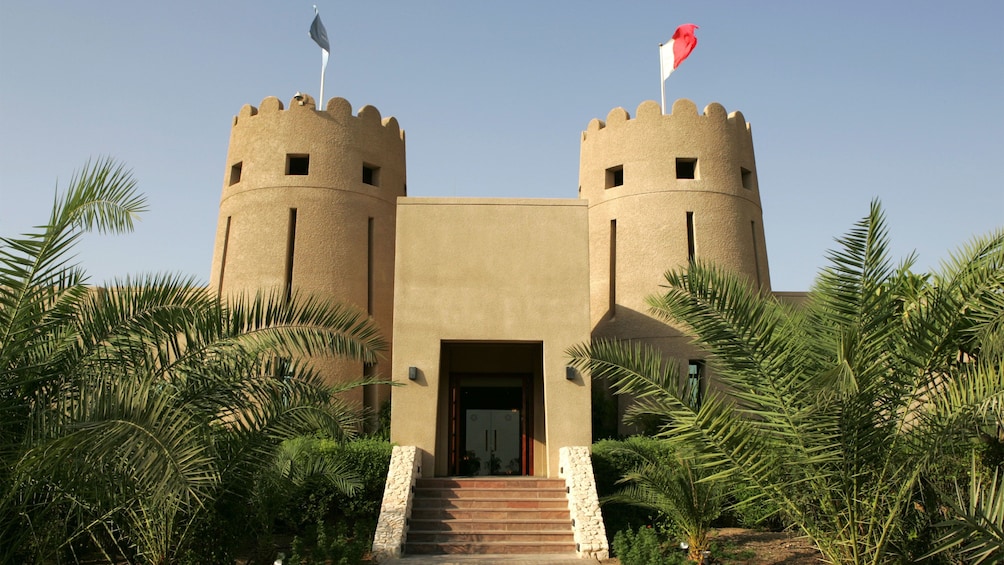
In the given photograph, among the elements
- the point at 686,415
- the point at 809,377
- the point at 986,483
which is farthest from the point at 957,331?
the point at 686,415

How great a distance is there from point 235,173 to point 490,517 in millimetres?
10957

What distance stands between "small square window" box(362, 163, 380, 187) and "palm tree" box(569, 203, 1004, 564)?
12204 mm

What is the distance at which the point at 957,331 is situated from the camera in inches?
323

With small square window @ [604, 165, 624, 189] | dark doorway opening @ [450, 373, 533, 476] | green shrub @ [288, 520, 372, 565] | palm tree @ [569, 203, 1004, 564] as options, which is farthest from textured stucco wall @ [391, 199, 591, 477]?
palm tree @ [569, 203, 1004, 564]

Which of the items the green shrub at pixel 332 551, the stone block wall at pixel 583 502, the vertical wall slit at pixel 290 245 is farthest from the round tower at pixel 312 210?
the green shrub at pixel 332 551

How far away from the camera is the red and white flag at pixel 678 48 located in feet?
66.1

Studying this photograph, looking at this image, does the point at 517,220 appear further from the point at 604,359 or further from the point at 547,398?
the point at 604,359

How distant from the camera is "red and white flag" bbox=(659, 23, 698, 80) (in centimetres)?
2016

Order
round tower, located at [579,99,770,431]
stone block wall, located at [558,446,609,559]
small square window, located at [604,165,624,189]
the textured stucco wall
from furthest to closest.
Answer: small square window, located at [604,165,624,189]
round tower, located at [579,99,770,431]
the textured stucco wall
stone block wall, located at [558,446,609,559]

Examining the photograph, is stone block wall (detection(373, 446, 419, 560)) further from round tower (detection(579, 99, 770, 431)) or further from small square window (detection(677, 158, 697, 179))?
small square window (detection(677, 158, 697, 179))

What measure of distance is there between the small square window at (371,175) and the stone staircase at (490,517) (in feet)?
26.1

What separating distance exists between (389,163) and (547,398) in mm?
7773

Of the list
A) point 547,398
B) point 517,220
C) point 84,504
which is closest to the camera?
point 84,504

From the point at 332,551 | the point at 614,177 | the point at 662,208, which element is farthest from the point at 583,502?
the point at 614,177
